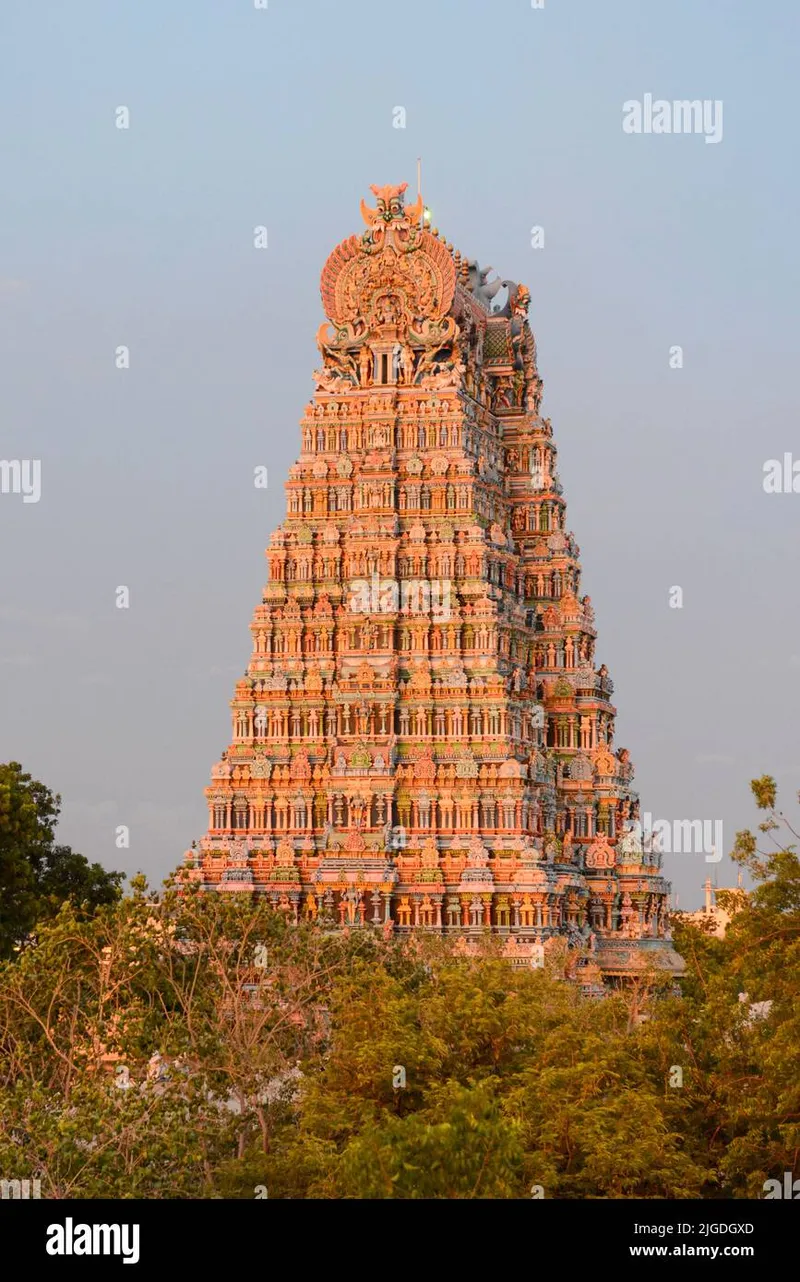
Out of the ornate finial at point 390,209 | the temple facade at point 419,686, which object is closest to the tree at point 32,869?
the temple facade at point 419,686

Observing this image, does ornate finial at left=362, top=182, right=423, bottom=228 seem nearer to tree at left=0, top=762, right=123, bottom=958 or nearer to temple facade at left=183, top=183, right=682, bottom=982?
temple facade at left=183, top=183, right=682, bottom=982

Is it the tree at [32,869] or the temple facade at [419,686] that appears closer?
the tree at [32,869]

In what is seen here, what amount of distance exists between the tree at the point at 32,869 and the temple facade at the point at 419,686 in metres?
6.80

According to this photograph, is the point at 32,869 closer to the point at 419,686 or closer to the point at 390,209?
the point at 419,686

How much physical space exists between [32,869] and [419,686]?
19.0 meters

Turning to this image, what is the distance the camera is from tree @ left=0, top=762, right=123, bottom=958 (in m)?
78.4

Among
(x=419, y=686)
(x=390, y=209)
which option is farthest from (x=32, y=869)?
(x=390, y=209)

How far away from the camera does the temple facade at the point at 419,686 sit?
8969 centimetres

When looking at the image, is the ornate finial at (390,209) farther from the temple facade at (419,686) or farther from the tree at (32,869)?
the tree at (32,869)

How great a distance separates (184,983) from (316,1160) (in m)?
13.0

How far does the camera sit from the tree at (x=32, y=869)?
78.4 m

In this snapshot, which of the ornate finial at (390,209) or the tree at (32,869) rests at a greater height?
the ornate finial at (390,209)

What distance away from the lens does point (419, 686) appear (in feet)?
301
